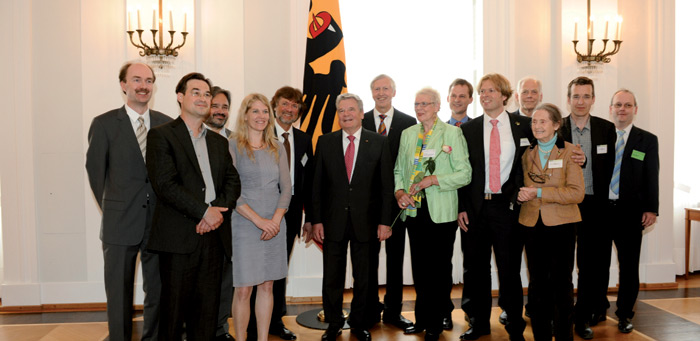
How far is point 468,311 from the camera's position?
3.75m

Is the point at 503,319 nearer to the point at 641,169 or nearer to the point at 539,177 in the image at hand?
the point at 539,177

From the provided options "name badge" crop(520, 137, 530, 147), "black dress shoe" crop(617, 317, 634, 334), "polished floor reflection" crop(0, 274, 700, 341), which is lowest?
"polished floor reflection" crop(0, 274, 700, 341)

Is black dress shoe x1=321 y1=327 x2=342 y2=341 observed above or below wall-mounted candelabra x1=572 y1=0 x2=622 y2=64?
below

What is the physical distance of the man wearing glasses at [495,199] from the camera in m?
3.41

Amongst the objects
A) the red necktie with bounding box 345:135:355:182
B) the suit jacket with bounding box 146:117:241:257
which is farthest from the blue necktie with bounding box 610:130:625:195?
the suit jacket with bounding box 146:117:241:257

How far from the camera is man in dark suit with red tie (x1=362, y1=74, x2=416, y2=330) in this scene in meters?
3.84

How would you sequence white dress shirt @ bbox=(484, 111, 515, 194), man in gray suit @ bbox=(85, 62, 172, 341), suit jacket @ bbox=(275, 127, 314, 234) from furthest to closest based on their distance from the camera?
suit jacket @ bbox=(275, 127, 314, 234)
white dress shirt @ bbox=(484, 111, 515, 194)
man in gray suit @ bbox=(85, 62, 172, 341)

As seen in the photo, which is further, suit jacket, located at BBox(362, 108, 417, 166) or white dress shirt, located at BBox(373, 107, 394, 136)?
white dress shirt, located at BBox(373, 107, 394, 136)

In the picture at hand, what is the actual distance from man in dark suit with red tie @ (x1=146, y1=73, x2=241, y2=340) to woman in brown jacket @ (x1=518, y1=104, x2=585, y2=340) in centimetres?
186

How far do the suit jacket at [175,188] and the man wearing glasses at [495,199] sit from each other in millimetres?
1724

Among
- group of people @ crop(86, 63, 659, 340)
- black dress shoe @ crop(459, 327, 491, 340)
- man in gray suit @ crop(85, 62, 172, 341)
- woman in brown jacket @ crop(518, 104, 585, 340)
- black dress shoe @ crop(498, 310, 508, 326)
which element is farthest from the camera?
black dress shoe @ crop(498, 310, 508, 326)

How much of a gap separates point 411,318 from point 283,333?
107 cm

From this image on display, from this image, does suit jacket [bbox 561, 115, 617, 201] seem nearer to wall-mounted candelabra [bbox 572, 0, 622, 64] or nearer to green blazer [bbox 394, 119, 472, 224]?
green blazer [bbox 394, 119, 472, 224]

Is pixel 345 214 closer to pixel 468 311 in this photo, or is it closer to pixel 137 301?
pixel 468 311
